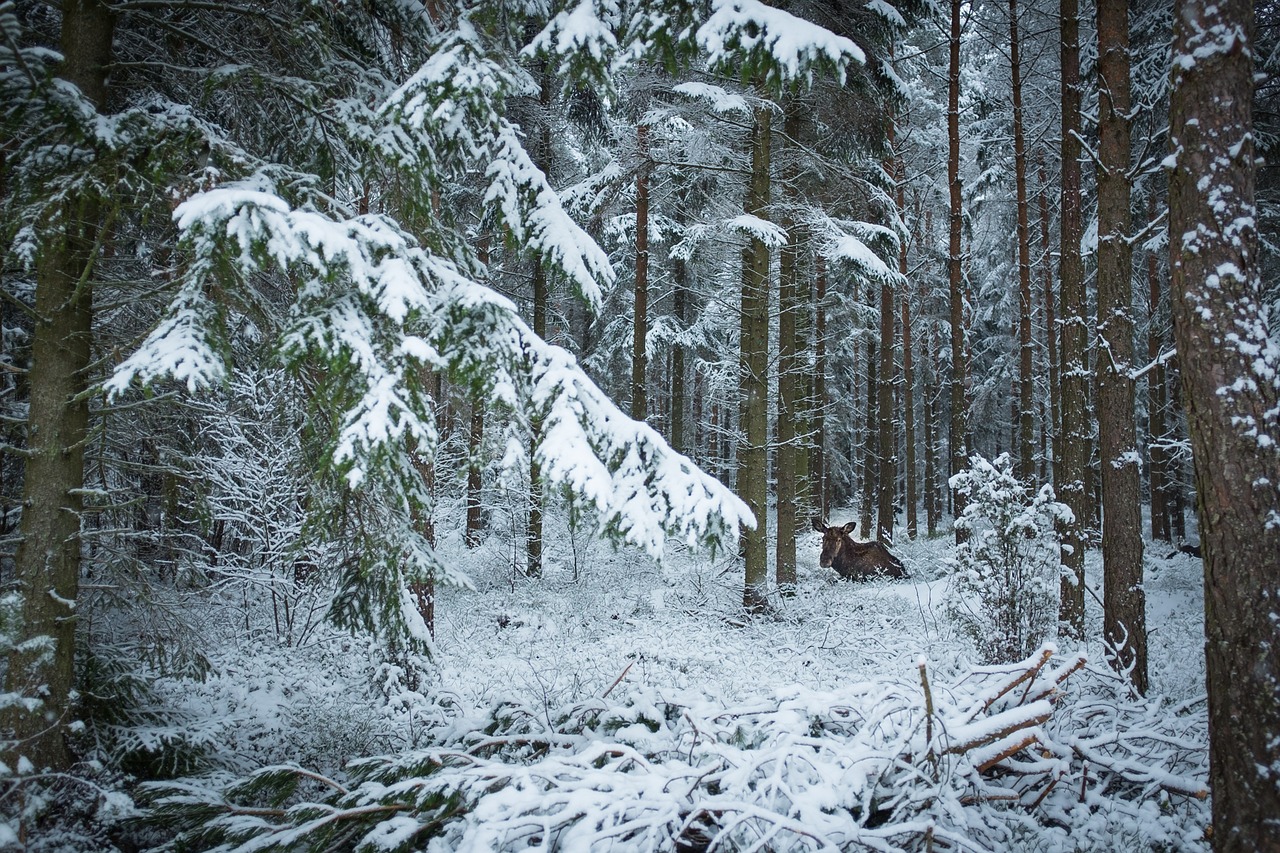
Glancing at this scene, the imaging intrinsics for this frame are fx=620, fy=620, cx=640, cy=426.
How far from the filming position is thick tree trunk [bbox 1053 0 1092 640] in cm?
800

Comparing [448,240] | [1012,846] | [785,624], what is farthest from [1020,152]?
[1012,846]

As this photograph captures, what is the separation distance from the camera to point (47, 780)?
12.5 feet

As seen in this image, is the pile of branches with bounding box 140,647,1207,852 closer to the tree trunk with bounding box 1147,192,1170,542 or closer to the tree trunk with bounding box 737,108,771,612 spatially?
the tree trunk with bounding box 737,108,771,612

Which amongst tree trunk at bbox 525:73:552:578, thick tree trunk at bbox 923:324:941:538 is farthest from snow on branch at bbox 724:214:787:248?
thick tree trunk at bbox 923:324:941:538

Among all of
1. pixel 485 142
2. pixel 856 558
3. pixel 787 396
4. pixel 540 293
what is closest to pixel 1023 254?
pixel 787 396

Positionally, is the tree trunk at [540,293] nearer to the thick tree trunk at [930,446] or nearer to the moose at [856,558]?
the moose at [856,558]

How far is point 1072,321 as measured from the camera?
27.3 feet

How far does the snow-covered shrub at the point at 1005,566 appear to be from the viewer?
21.5 feet

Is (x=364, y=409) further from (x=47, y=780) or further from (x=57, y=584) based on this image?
(x=47, y=780)

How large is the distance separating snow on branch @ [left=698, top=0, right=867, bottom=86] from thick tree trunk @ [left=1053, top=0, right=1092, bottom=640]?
6078mm

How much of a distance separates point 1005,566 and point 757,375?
4.42m

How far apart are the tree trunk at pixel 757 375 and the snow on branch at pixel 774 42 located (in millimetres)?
5824

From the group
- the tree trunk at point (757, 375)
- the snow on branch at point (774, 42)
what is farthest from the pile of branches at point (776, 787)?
the tree trunk at point (757, 375)

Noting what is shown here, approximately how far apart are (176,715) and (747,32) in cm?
666
